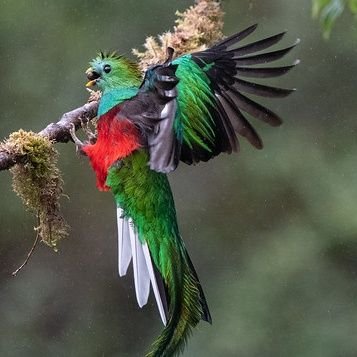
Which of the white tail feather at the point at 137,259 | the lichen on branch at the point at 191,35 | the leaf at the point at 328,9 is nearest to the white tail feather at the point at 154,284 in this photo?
the white tail feather at the point at 137,259

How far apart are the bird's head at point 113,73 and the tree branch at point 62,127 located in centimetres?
10

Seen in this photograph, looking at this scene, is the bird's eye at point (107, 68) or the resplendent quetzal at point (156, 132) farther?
the bird's eye at point (107, 68)

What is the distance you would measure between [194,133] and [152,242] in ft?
1.32

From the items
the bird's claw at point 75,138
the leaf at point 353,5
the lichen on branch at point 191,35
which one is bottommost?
the leaf at point 353,5

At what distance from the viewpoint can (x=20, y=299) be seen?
6395mm

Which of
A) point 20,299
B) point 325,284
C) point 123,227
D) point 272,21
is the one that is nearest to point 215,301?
point 325,284

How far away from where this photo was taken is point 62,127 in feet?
10.7

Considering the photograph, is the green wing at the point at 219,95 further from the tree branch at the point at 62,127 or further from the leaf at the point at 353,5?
the leaf at the point at 353,5

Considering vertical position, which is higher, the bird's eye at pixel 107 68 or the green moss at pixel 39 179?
the bird's eye at pixel 107 68

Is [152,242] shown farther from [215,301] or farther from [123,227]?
[215,301]

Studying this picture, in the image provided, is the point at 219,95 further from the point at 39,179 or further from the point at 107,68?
the point at 39,179

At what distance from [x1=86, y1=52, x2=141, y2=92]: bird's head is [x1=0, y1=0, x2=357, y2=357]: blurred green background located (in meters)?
2.28

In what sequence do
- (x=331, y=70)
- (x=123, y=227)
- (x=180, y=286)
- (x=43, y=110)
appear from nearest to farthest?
1. (x=180, y=286)
2. (x=123, y=227)
3. (x=43, y=110)
4. (x=331, y=70)

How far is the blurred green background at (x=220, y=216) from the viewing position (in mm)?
5855
